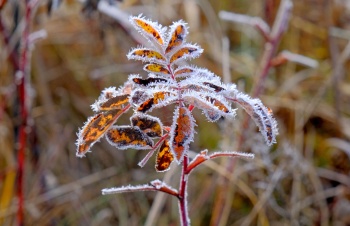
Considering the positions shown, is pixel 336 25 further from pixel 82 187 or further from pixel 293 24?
pixel 82 187

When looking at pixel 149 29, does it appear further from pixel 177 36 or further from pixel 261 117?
pixel 261 117

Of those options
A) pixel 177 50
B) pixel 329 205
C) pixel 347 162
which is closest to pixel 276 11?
pixel 347 162

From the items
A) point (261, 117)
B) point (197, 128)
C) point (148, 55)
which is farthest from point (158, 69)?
point (197, 128)

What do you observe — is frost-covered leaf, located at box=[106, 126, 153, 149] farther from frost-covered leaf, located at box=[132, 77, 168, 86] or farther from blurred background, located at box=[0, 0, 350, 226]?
blurred background, located at box=[0, 0, 350, 226]

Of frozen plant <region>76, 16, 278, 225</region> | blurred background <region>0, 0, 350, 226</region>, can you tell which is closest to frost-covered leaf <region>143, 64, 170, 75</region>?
frozen plant <region>76, 16, 278, 225</region>

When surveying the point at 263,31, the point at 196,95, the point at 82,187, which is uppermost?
the point at 263,31

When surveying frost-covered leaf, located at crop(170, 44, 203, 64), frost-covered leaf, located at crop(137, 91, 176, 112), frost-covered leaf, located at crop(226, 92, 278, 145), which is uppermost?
frost-covered leaf, located at crop(170, 44, 203, 64)
